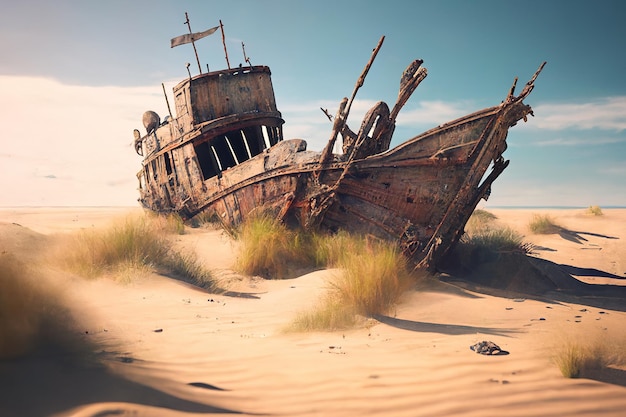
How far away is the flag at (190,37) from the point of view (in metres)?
11.6

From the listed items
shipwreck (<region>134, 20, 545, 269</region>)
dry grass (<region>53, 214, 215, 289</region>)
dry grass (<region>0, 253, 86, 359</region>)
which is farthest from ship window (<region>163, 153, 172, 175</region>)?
dry grass (<region>0, 253, 86, 359</region>)

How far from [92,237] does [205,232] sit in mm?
3263

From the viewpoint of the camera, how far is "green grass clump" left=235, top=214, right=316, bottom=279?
24.0 feet

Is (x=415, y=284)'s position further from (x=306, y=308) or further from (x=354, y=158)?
(x=354, y=158)

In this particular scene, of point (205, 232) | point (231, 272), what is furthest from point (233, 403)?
point (205, 232)

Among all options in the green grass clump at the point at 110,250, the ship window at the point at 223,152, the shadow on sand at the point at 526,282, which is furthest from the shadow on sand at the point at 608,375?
the ship window at the point at 223,152

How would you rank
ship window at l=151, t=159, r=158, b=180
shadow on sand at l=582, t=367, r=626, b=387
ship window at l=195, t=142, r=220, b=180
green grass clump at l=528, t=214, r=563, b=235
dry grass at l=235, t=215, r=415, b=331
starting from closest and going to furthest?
shadow on sand at l=582, t=367, r=626, b=387
dry grass at l=235, t=215, r=415, b=331
ship window at l=195, t=142, r=220, b=180
ship window at l=151, t=159, r=158, b=180
green grass clump at l=528, t=214, r=563, b=235

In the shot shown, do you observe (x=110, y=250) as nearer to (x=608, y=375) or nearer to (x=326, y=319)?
(x=326, y=319)

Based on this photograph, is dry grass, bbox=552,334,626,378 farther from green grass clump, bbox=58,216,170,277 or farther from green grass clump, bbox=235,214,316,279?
green grass clump, bbox=58,216,170,277

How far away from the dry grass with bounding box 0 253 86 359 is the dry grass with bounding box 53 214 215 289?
2.55 m

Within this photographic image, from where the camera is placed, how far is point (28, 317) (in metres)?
3.11

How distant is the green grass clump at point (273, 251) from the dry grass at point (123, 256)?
0.72 m

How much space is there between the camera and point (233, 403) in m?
2.71

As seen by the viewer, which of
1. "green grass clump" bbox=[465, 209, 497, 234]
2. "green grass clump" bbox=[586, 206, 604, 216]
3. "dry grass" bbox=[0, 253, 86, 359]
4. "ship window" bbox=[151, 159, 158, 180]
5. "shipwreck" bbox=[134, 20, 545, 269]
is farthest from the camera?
"green grass clump" bbox=[586, 206, 604, 216]
